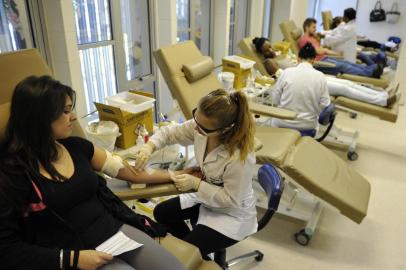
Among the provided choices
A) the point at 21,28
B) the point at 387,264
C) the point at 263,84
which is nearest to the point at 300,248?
the point at 387,264

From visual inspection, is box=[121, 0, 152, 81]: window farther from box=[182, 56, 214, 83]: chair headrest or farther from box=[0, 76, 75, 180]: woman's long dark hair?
box=[0, 76, 75, 180]: woman's long dark hair

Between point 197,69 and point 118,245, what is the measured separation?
1.43 metres

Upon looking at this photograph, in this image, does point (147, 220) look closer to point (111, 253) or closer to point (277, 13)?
point (111, 253)

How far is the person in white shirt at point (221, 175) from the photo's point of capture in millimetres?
1371

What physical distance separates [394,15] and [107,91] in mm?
7473

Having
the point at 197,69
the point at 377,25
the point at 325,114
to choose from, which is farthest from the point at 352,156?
the point at 377,25

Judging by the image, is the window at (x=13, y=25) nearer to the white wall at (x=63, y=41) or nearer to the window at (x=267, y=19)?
the white wall at (x=63, y=41)

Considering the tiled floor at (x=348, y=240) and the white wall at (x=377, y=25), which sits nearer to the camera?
the tiled floor at (x=348, y=240)

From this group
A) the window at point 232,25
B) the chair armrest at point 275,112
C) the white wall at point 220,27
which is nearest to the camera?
the chair armrest at point 275,112

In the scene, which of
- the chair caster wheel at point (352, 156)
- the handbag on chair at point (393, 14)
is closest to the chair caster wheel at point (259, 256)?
the chair caster wheel at point (352, 156)

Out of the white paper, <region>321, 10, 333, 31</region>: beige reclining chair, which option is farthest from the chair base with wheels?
<region>321, 10, 333, 31</region>: beige reclining chair

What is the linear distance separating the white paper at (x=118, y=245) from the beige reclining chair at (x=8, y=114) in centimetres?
16

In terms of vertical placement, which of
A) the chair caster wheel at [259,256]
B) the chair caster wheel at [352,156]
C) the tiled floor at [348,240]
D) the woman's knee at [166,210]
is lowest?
the tiled floor at [348,240]

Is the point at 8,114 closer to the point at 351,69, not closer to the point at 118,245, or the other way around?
the point at 118,245
